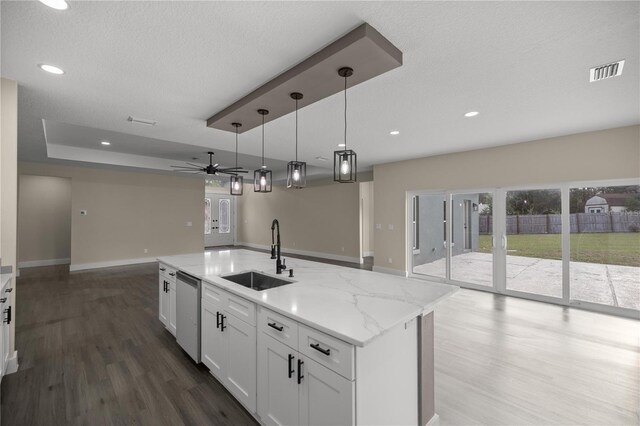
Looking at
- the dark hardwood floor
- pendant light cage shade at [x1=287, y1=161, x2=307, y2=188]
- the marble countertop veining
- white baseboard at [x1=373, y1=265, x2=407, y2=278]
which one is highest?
pendant light cage shade at [x1=287, y1=161, x2=307, y2=188]

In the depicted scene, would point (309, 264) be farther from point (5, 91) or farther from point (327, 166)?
point (327, 166)

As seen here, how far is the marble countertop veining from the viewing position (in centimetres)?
142

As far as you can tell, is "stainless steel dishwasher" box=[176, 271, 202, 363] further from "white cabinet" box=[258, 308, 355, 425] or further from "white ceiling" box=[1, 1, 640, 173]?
"white ceiling" box=[1, 1, 640, 173]

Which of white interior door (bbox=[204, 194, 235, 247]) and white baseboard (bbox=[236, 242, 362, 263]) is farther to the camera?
white interior door (bbox=[204, 194, 235, 247])

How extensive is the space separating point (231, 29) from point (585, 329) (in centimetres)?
503

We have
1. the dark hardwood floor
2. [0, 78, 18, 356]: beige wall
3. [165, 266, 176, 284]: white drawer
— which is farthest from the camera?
[165, 266, 176, 284]: white drawer

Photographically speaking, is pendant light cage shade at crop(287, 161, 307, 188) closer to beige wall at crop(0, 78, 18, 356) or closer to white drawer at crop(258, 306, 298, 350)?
white drawer at crop(258, 306, 298, 350)

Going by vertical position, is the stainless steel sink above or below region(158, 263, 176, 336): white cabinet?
above

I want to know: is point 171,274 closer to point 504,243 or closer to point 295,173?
point 295,173

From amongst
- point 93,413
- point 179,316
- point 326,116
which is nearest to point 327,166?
point 326,116

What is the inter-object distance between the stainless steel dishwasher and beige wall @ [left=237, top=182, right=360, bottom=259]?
5.80m

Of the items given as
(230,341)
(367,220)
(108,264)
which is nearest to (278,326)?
(230,341)

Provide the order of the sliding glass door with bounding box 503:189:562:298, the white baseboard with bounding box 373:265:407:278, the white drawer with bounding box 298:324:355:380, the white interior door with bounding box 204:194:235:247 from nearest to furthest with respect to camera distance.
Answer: the white drawer with bounding box 298:324:355:380 → the sliding glass door with bounding box 503:189:562:298 → the white baseboard with bounding box 373:265:407:278 → the white interior door with bounding box 204:194:235:247

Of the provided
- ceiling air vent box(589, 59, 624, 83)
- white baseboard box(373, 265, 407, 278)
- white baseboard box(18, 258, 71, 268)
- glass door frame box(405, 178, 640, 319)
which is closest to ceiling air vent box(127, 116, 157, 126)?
ceiling air vent box(589, 59, 624, 83)
